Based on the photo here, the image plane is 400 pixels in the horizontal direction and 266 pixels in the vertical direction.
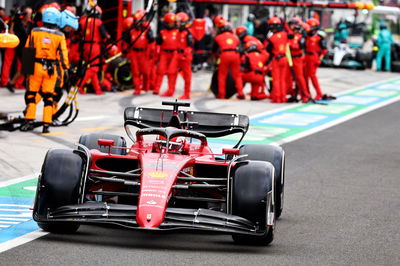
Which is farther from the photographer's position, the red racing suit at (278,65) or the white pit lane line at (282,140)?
the red racing suit at (278,65)

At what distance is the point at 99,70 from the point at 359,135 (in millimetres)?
7823

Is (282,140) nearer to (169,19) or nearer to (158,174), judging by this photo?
(169,19)

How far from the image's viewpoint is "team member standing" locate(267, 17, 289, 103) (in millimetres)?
21875

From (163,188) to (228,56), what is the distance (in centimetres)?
1471

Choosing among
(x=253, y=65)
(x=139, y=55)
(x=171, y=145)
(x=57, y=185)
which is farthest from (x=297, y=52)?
(x=57, y=185)

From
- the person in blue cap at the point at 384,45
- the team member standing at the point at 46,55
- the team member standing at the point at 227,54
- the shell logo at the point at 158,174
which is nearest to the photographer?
the shell logo at the point at 158,174

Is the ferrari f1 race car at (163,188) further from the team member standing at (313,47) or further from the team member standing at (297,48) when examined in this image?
the team member standing at (313,47)

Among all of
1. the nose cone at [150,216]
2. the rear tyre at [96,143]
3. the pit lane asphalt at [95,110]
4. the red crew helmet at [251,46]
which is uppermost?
the rear tyre at [96,143]

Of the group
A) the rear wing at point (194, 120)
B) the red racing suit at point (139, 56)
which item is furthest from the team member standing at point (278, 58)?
the rear wing at point (194, 120)

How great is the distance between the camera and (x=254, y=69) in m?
22.9

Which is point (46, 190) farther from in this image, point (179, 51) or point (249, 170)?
point (179, 51)

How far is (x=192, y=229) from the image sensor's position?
7.46 m

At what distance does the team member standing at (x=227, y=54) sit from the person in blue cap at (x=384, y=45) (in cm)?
1294

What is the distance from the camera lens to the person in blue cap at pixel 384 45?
34.9 m
